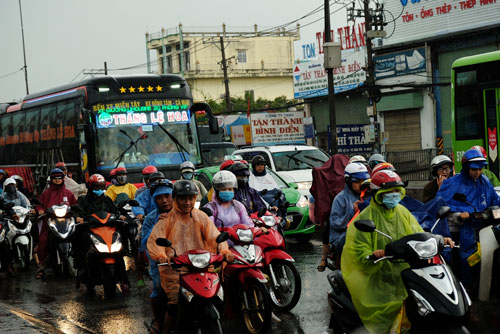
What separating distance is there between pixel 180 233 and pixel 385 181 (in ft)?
6.33

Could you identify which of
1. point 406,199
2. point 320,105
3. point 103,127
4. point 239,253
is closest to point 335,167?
point 239,253

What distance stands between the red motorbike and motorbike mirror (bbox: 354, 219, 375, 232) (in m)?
2.29

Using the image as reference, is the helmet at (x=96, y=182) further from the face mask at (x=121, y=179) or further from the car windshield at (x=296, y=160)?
the car windshield at (x=296, y=160)

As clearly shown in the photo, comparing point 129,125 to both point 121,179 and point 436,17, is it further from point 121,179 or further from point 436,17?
point 436,17

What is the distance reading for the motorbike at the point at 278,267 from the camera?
8.38m

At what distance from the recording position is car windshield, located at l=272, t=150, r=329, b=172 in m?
17.8

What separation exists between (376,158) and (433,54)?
2450 cm

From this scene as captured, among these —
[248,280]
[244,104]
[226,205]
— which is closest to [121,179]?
[226,205]

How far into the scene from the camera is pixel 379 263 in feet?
18.0

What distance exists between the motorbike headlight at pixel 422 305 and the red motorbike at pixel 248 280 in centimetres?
250

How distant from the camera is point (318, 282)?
34.5 ft

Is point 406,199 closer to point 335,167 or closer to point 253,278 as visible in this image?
point 253,278

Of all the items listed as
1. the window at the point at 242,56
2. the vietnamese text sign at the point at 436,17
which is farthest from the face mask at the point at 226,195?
the window at the point at 242,56

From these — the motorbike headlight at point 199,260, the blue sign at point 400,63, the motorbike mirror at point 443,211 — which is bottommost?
the motorbike headlight at point 199,260
